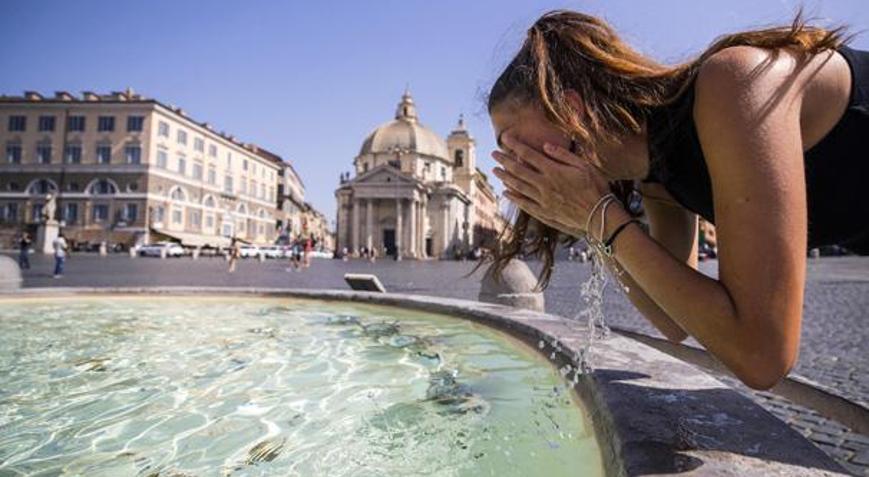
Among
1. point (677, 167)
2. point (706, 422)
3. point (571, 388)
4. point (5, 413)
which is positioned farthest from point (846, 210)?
point (5, 413)

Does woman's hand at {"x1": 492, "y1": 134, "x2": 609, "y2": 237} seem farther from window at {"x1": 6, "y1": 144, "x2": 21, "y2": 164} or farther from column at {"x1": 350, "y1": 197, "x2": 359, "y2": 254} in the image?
column at {"x1": 350, "y1": 197, "x2": 359, "y2": 254}

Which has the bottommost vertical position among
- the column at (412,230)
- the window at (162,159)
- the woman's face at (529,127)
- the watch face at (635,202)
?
the watch face at (635,202)

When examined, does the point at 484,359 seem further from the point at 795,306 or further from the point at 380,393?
the point at 795,306

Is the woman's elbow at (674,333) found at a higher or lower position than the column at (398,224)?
lower

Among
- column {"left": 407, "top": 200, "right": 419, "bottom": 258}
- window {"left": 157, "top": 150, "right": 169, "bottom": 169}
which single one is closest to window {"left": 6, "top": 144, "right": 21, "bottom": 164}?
window {"left": 157, "top": 150, "right": 169, "bottom": 169}

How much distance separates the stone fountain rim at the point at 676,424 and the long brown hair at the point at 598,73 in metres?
0.69

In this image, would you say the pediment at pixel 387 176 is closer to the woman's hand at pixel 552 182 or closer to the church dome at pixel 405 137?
the church dome at pixel 405 137

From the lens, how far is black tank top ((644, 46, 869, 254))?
110cm

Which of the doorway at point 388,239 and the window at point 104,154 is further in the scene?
the doorway at point 388,239

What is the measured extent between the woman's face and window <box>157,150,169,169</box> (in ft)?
187

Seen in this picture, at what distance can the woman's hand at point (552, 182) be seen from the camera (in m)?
1.24

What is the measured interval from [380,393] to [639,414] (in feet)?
4.59

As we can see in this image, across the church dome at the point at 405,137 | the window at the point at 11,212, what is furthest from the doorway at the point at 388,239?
the window at the point at 11,212

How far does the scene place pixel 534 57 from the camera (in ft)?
4.18
